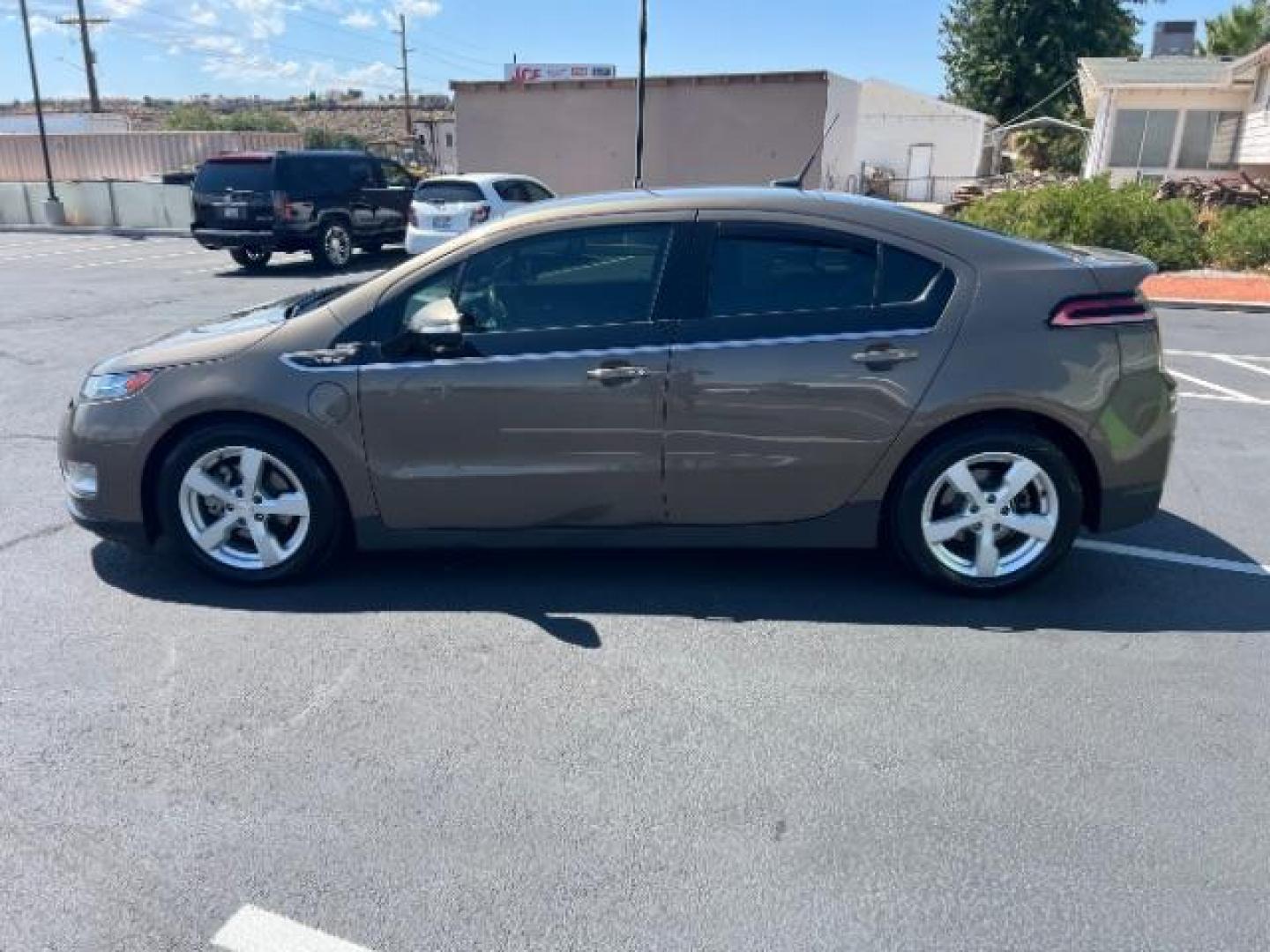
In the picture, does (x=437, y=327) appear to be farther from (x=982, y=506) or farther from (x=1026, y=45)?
(x=1026, y=45)

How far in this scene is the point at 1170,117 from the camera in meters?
27.1

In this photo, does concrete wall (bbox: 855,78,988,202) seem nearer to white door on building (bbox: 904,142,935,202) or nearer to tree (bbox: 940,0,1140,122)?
white door on building (bbox: 904,142,935,202)

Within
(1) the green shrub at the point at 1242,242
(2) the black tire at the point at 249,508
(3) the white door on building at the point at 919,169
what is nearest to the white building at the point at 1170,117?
(3) the white door on building at the point at 919,169

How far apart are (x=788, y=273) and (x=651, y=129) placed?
72.8 feet

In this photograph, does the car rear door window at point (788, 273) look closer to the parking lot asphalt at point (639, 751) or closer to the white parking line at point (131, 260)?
the parking lot asphalt at point (639, 751)

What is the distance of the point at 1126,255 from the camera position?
4.16 meters

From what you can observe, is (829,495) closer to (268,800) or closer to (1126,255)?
(1126,255)

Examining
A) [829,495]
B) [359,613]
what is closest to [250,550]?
[359,613]

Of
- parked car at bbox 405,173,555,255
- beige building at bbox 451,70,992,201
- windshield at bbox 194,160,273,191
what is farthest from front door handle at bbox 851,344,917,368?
beige building at bbox 451,70,992,201

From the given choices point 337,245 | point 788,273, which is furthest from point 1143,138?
point 788,273

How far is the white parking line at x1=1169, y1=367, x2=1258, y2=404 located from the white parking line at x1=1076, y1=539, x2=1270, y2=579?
3450mm

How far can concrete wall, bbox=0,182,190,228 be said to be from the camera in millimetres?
24922

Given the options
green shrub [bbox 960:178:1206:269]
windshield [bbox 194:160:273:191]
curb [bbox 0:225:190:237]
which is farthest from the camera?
curb [bbox 0:225:190:237]

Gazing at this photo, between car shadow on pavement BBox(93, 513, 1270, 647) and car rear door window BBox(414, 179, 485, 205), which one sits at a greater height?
car rear door window BBox(414, 179, 485, 205)
